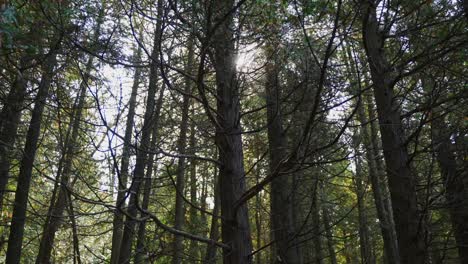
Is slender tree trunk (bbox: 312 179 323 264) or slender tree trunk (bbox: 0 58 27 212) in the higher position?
slender tree trunk (bbox: 0 58 27 212)

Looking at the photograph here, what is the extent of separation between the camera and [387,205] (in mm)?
11570

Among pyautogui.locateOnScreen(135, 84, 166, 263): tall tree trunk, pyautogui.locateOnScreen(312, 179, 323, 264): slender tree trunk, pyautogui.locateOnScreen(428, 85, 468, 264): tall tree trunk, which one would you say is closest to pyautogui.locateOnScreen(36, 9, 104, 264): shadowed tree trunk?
pyautogui.locateOnScreen(135, 84, 166, 263): tall tree trunk

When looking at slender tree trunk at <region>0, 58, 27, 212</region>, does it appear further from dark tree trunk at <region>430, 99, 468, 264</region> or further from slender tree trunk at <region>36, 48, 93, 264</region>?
dark tree trunk at <region>430, 99, 468, 264</region>

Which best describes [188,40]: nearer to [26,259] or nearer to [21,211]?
[21,211]

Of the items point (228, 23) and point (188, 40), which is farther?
point (188, 40)

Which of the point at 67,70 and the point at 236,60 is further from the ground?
the point at 67,70

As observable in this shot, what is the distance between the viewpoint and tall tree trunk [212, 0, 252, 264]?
2.77 m

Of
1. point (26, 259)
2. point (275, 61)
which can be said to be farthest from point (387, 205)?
point (26, 259)

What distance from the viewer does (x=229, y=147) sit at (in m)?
3.09

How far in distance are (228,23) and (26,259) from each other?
10020 mm

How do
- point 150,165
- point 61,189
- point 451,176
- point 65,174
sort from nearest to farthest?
point 451,176
point 61,189
point 150,165
point 65,174

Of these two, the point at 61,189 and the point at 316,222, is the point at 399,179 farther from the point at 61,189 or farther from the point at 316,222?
the point at 316,222

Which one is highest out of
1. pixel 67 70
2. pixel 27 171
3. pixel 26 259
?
pixel 67 70

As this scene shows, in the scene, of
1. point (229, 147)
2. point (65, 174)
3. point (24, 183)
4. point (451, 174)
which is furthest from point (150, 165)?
point (451, 174)
